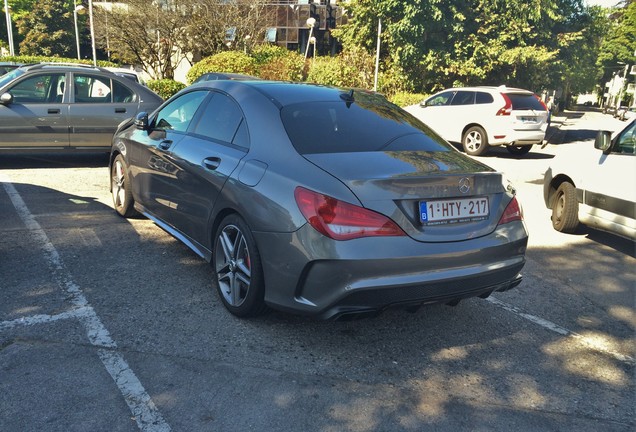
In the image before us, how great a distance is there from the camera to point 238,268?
375cm

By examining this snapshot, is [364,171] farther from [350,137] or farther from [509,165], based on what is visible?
[509,165]

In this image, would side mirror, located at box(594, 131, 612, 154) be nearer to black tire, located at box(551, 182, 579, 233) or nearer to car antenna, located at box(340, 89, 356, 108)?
black tire, located at box(551, 182, 579, 233)

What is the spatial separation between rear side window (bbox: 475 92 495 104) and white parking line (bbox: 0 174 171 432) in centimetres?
1124

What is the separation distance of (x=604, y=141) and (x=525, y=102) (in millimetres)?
8440

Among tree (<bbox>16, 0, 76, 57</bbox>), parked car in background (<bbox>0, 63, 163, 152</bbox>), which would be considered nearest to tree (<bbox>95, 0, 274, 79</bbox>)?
parked car in background (<bbox>0, 63, 163, 152</bbox>)

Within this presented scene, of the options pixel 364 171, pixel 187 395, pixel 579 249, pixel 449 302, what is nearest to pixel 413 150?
pixel 364 171

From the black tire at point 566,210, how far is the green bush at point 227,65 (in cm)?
1564

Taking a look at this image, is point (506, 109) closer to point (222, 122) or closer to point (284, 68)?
point (284, 68)

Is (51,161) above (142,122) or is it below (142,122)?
below

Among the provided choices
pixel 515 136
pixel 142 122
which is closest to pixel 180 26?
pixel 515 136

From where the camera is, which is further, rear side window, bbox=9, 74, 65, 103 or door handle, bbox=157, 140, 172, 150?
rear side window, bbox=9, 74, 65, 103

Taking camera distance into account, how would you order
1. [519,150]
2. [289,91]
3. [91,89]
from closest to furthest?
[289,91], [91,89], [519,150]

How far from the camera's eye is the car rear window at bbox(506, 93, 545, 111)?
44.7 ft

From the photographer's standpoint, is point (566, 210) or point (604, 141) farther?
point (566, 210)
